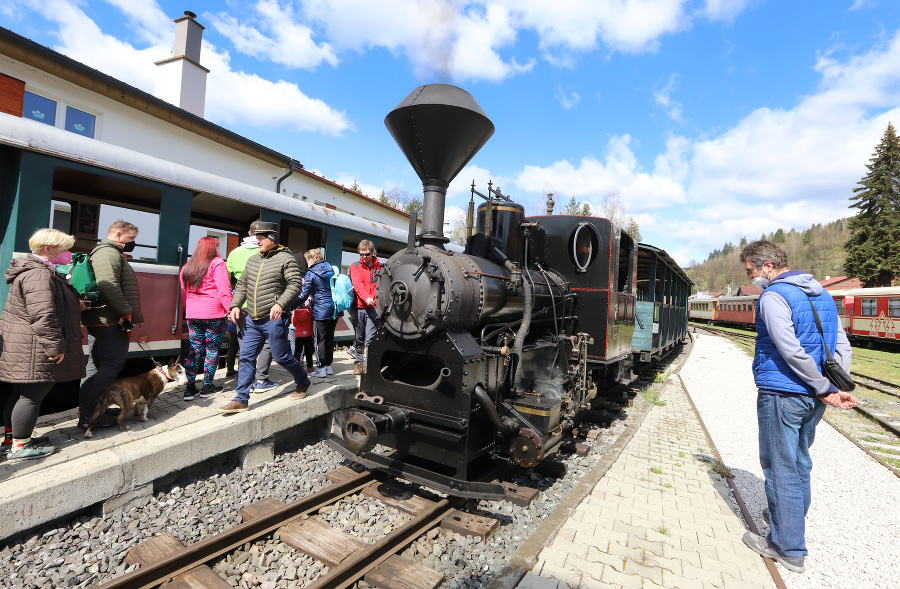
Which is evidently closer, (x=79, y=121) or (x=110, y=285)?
(x=110, y=285)

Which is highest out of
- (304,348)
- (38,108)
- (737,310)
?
(38,108)

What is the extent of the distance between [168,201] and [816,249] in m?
121

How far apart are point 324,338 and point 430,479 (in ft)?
10.1

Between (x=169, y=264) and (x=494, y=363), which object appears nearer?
(x=494, y=363)

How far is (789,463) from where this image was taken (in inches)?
128

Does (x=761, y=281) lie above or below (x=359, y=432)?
above

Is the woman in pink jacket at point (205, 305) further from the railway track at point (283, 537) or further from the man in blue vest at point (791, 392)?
the man in blue vest at point (791, 392)

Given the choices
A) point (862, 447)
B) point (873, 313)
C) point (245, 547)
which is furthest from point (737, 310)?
point (245, 547)

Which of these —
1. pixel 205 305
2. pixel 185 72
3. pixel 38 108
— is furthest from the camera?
pixel 185 72

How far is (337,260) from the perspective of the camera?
24.8 feet

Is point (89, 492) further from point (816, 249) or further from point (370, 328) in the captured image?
point (816, 249)

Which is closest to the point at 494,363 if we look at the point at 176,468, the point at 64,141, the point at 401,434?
the point at 401,434

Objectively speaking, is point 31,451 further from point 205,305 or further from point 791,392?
point 791,392

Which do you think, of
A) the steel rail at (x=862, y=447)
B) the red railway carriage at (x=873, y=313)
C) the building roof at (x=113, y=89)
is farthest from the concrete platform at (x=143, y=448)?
the red railway carriage at (x=873, y=313)
